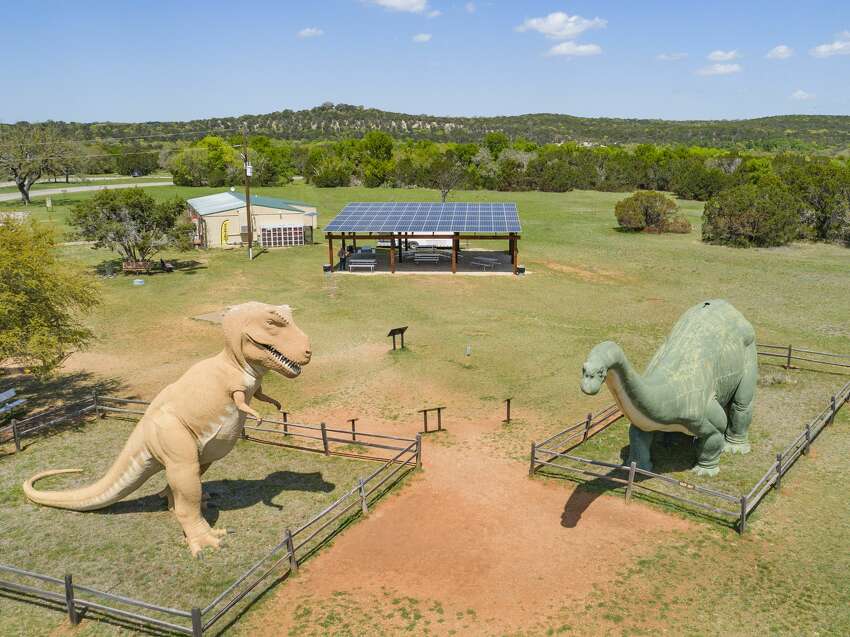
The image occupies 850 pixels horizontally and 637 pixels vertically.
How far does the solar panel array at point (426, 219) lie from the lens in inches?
1427

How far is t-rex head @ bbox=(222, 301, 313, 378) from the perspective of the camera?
11.3 metres

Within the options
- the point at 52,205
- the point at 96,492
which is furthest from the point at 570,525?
the point at 52,205

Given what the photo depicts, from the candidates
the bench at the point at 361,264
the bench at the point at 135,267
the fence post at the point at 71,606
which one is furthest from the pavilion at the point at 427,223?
the fence post at the point at 71,606

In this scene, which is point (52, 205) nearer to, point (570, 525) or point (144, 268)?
point (144, 268)

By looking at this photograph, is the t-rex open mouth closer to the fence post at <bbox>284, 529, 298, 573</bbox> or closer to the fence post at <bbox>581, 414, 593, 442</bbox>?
the fence post at <bbox>284, 529, 298, 573</bbox>

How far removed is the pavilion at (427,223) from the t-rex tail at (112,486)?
24.8m

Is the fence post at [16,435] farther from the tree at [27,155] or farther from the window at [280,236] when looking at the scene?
the tree at [27,155]

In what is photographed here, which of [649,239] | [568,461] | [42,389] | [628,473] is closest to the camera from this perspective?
[628,473]

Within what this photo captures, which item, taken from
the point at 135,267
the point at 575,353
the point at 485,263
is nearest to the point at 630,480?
the point at 575,353

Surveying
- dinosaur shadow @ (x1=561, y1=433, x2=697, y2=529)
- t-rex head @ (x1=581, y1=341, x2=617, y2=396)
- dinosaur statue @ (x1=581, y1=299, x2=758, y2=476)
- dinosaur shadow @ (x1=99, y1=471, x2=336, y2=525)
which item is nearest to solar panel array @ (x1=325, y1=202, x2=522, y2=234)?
dinosaur shadow @ (x1=561, y1=433, x2=697, y2=529)

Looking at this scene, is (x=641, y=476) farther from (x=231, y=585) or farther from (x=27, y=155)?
(x=27, y=155)

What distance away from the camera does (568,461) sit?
50.6 ft

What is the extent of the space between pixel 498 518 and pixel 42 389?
51.4 feet

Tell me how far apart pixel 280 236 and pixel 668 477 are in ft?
121
